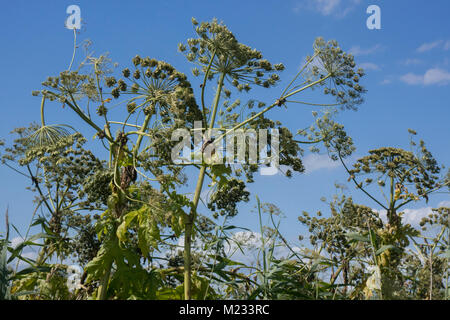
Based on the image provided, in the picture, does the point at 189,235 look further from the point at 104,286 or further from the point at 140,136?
the point at 140,136

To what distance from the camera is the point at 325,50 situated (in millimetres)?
7062

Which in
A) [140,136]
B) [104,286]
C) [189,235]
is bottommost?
[104,286]

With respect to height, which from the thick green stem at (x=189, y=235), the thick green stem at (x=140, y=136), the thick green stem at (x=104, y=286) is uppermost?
the thick green stem at (x=140, y=136)

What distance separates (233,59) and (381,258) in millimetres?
3160

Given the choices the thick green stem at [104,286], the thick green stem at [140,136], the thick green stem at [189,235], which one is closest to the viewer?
the thick green stem at [189,235]

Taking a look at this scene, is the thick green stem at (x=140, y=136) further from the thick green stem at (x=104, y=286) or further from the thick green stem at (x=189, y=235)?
the thick green stem at (x=104, y=286)

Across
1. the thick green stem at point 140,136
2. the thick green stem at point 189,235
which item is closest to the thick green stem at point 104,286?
the thick green stem at point 189,235

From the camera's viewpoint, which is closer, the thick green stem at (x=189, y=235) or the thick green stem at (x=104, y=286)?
the thick green stem at (x=189, y=235)

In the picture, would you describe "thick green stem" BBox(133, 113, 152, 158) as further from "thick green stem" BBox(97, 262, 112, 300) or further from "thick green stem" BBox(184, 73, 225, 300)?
"thick green stem" BBox(97, 262, 112, 300)

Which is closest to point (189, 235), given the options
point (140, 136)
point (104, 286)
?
point (104, 286)

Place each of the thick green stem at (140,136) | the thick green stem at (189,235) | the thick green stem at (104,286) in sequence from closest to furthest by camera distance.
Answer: the thick green stem at (189,235), the thick green stem at (104,286), the thick green stem at (140,136)

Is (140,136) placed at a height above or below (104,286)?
above

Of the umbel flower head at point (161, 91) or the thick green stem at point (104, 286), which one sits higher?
the umbel flower head at point (161, 91)

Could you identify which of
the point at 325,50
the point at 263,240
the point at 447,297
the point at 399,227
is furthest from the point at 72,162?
the point at 447,297
